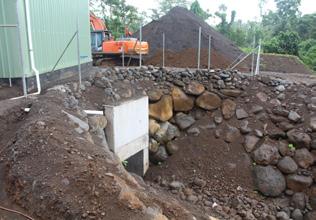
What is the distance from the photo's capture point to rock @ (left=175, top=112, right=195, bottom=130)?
8375 mm

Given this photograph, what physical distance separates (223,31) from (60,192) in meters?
24.8

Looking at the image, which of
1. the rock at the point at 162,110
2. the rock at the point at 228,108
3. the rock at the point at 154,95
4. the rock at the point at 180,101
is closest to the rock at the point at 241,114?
the rock at the point at 228,108

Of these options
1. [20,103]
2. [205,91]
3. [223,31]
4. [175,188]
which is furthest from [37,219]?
[223,31]

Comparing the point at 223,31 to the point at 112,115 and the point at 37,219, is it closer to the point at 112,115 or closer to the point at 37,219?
the point at 112,115

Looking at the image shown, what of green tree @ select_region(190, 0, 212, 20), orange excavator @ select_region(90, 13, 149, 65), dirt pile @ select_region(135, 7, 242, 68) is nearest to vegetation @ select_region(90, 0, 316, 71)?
green tree @ select_region(190, 0, 212, 20)

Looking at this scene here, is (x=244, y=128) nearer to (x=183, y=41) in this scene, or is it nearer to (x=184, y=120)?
(x=184, y=120)

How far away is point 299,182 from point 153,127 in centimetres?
370

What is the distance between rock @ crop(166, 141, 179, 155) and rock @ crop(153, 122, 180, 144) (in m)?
0.13

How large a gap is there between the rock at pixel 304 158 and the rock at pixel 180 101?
2.96 m

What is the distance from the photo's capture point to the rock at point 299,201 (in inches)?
277

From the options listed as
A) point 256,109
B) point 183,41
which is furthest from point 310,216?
point 183,41

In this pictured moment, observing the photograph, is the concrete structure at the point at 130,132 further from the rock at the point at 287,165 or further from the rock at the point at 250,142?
the rock at the point at 287,165

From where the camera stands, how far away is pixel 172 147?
805 cm

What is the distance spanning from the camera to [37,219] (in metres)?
2.56
